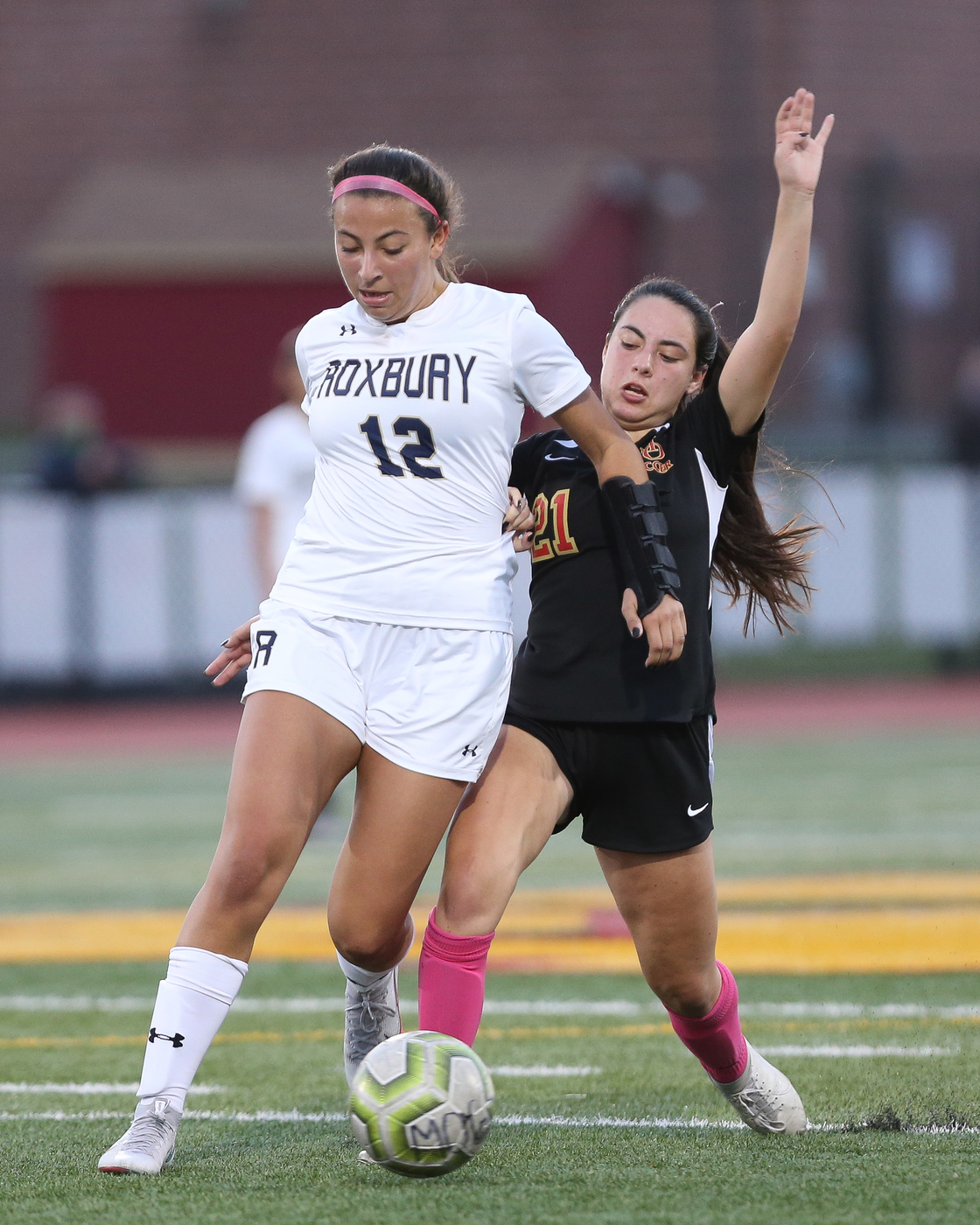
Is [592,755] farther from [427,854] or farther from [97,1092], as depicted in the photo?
[97,1092]

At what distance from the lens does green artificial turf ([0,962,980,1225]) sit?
3713 millimetres

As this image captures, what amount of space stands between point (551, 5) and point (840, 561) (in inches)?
422

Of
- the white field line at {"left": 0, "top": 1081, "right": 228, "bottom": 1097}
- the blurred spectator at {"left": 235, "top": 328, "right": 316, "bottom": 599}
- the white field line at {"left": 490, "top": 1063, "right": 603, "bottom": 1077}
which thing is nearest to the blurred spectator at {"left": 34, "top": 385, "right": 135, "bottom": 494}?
the blurred spectator at {"left": 235, "top": 328, "right": 316, "bottom": 599}

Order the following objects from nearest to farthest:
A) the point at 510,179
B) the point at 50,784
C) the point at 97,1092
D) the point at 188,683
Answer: the point at 97,1092, the point at 50,784, the point at 188,683, the point at 510,179

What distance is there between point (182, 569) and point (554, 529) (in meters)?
12.8

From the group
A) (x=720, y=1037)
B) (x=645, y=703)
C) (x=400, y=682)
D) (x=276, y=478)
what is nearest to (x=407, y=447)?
(x=400, y=682)

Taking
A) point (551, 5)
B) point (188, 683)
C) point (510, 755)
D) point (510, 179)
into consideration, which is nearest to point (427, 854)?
point (510, 755)

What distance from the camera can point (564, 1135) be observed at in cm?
441

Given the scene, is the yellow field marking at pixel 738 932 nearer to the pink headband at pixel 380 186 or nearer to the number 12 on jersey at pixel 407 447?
the number 12 on jersey at pixel 407 447

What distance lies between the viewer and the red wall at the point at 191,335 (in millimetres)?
Answer: 23094

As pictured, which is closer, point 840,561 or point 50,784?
point 50,784

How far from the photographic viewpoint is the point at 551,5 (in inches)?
978

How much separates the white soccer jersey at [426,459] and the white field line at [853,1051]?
67.8 inches

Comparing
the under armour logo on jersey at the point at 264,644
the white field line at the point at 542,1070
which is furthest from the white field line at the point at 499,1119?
the under armour logo on jersey at the point at 264,644
